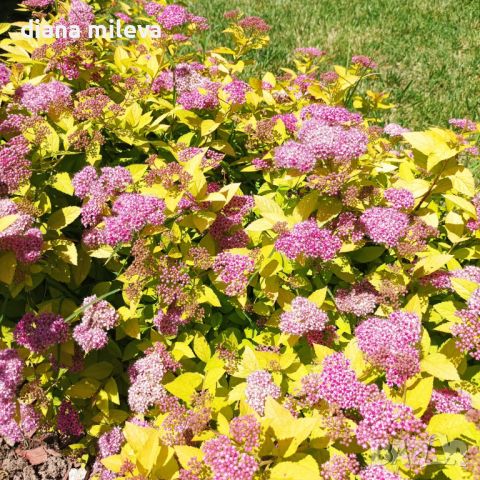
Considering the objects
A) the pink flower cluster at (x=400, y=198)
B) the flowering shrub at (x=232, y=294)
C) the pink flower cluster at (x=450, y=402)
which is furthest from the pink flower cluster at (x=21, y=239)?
the pink flower cluster at (x=450, y=402)

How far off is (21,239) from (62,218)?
23cm

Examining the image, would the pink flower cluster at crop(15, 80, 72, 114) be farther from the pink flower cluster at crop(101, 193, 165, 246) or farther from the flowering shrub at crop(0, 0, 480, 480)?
the pink flower cluster at crop(101, 193, 165, 246)

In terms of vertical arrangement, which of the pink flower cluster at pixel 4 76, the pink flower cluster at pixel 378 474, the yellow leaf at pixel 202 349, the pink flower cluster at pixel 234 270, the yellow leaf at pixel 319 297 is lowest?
the yellow leaf at pixel 202 349

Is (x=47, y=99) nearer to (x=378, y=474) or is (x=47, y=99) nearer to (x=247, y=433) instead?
(x=247, y=433)

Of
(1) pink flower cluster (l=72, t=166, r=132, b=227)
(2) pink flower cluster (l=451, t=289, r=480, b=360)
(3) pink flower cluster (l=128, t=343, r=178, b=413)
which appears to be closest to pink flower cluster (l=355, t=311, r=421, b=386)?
(2) pink flower cluster (l=451, t=289, r=480, b=360)

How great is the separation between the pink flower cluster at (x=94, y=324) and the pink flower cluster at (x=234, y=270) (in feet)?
1.20

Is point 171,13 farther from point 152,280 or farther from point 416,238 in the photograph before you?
point 416,238

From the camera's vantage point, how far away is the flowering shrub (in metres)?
1.30

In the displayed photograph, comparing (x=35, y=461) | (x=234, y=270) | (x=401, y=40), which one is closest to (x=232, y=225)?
(x=234, y=270)

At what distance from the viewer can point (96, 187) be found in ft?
5.42

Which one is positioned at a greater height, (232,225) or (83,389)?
(232,225)

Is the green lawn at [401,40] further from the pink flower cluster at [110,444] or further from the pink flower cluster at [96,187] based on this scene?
the pink flower cluster at [110,444]

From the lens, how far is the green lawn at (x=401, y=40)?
427 cm

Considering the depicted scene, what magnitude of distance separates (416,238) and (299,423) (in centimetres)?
71
